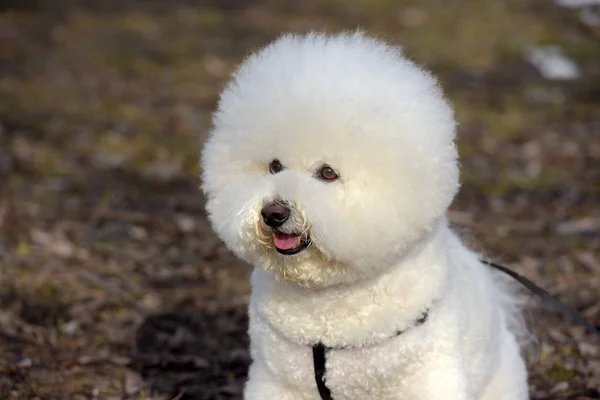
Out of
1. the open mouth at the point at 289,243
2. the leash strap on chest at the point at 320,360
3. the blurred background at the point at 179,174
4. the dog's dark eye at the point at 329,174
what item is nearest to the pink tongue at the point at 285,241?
the open mouth at the point at 289,243

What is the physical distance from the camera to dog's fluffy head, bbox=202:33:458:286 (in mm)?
2820

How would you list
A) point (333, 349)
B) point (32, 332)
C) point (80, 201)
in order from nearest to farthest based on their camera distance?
1. point (333, 349)
2. point (32, 332)
3. point (80, 201)

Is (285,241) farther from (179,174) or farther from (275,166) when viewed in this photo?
(179,174)

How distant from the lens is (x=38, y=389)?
13.7 feet

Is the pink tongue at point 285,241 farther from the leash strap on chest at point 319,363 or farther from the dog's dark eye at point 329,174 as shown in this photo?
the leash strap on chest at point 319,363

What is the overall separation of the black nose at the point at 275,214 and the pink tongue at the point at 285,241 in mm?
49

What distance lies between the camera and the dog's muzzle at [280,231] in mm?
2783

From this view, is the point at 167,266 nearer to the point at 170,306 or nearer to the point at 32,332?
the point at 170,306

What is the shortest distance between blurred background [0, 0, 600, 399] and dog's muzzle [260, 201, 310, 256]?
1.34m

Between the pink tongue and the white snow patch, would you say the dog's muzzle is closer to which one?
the pink tongue

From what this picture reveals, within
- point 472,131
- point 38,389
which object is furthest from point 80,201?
point 472,131

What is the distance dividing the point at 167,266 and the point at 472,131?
4275mm

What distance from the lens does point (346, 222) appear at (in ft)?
9.22

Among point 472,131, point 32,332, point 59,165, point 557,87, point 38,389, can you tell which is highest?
point 557,87
